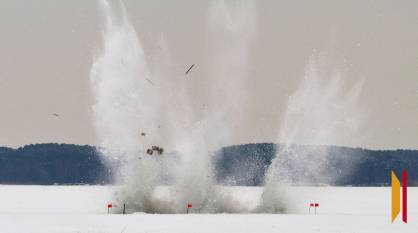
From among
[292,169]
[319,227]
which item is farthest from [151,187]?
[319,227]

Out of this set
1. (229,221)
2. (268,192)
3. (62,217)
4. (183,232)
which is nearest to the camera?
(183,232)

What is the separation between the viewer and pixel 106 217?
222 feet

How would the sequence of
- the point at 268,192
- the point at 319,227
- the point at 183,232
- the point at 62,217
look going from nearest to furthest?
1. the point at 183,232
2. the point at 319,227
3. the point at 62,217
4. the point at 268,192

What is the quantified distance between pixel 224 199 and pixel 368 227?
24.8 meters

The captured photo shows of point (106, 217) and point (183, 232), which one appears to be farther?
point (106, 217)

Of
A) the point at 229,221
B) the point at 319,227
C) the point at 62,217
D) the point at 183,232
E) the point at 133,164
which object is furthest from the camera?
the point at 133,164

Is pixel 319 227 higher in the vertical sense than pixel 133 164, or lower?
lower

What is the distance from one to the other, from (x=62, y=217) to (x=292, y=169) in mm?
25011

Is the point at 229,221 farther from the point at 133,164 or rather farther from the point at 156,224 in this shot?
the point at 133,164

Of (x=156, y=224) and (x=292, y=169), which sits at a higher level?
(x=292, y=169)

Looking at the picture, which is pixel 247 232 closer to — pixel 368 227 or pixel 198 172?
pixel 368 227

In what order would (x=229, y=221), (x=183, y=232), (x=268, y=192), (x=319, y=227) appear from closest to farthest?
(x=183, y=232), (x=319, y=227), (x=229, y=221), (x=268, y=192)

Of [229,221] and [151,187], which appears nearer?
[229,221]

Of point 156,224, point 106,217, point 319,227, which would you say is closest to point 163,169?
point 106,217
